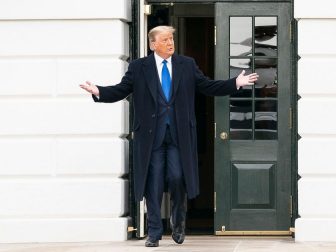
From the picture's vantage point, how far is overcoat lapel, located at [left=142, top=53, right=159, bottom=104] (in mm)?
11031

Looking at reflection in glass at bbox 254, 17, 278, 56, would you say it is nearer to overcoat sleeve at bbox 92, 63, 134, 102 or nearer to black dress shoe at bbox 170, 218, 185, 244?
overcoat sleeve at bbox 92, 63, 134, 102

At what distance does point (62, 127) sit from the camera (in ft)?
39.1

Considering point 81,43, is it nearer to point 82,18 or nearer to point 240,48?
point 82,18

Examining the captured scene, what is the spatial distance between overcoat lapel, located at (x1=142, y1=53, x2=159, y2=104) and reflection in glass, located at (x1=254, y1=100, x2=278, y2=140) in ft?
5.39

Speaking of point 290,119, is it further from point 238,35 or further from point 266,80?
point 238,35

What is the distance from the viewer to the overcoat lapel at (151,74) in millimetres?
11031

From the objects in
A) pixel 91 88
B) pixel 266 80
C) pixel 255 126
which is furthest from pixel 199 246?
pixel 266 80

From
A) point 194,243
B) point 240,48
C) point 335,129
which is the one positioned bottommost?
point 194,243

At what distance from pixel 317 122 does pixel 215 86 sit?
125 centimetres

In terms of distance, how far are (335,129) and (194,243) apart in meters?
1.83

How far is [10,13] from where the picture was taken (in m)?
11.9

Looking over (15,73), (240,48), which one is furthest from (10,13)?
(240,48)

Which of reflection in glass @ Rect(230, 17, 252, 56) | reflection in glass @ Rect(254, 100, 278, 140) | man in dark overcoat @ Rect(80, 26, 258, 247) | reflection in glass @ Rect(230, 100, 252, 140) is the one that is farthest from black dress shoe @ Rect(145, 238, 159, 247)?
reflection in glass @ Rect(230, 17, 252, 56)

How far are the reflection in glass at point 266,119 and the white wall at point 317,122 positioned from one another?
1.84 feet
